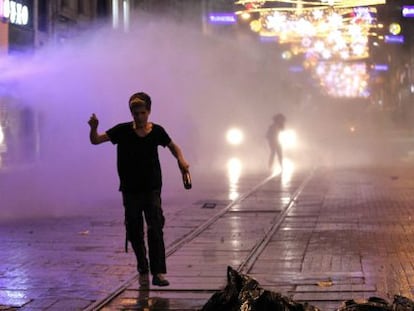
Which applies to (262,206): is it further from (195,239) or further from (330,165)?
(330,165)

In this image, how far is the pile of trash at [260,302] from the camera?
4188 mm

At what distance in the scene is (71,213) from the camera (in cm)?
1120

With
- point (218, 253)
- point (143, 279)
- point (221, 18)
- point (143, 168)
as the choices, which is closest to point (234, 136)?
point (221, 18)

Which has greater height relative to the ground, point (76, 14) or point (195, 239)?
point (76, 14)

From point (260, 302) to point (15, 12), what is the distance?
1428 cm

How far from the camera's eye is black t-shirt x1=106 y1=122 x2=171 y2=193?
6262 mm

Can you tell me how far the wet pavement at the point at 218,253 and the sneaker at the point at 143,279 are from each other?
3.0 inches

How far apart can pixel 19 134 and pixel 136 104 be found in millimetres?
10674

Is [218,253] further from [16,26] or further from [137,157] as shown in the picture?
[16,26]

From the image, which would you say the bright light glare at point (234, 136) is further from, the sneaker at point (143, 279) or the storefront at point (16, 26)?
the sneaker at point (143, 279)

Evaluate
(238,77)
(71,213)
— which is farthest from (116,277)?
(238,77)

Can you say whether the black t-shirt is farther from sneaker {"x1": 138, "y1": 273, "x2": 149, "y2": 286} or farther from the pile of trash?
the pile of trash

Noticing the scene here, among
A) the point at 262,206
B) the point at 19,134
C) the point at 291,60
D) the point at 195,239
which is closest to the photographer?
the point at 195,239

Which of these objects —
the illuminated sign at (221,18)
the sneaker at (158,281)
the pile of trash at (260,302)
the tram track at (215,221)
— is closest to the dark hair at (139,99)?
the sneaker at (158,281)
